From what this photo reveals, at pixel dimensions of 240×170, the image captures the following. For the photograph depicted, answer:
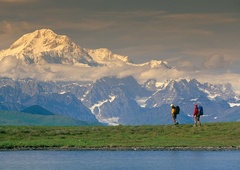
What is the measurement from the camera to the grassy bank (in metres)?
96.6
